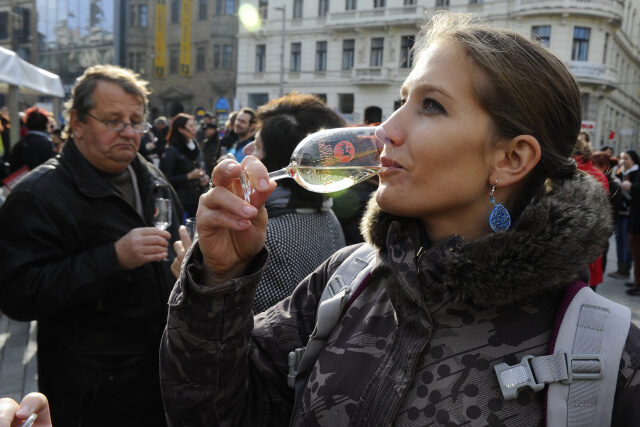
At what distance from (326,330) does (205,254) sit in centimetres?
38

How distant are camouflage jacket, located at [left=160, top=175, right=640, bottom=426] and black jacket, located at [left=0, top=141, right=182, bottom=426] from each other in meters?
1.11

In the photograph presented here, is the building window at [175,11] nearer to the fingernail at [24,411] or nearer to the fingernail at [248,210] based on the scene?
the fingernail at [248,210]

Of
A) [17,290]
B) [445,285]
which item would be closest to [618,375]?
[445,285]

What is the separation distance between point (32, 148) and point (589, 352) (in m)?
7.21

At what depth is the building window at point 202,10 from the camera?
1608 inches

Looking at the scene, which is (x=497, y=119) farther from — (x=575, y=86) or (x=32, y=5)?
(x=32, y=5)

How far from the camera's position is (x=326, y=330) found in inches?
53.4

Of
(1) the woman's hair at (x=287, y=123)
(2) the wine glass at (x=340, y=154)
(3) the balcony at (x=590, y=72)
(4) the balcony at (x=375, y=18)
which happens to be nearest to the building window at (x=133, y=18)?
(4) the balcony at (x=375, y=18)

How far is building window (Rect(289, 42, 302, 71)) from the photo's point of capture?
3734 cm

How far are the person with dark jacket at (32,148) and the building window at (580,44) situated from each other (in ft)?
103

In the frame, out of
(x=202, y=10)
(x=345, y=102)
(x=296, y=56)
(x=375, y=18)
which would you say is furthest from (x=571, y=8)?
(x=202, y=10)

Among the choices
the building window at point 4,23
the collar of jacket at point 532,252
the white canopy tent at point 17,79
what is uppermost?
the building window at point 4,23

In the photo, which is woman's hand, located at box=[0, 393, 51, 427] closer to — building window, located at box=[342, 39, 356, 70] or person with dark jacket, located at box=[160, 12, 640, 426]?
person with dark jacket, located at box=[160, 12, 640, 426]


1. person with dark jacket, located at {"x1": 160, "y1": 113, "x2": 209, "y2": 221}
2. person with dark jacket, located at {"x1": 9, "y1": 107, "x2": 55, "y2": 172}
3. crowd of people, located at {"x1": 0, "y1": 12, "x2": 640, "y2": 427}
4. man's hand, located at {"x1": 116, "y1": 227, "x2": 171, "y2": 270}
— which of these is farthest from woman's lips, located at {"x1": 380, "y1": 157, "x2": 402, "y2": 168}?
person with dark jacket, located at {"x1": 9, "y1": 107, "x2": 55, "y2": 172}
